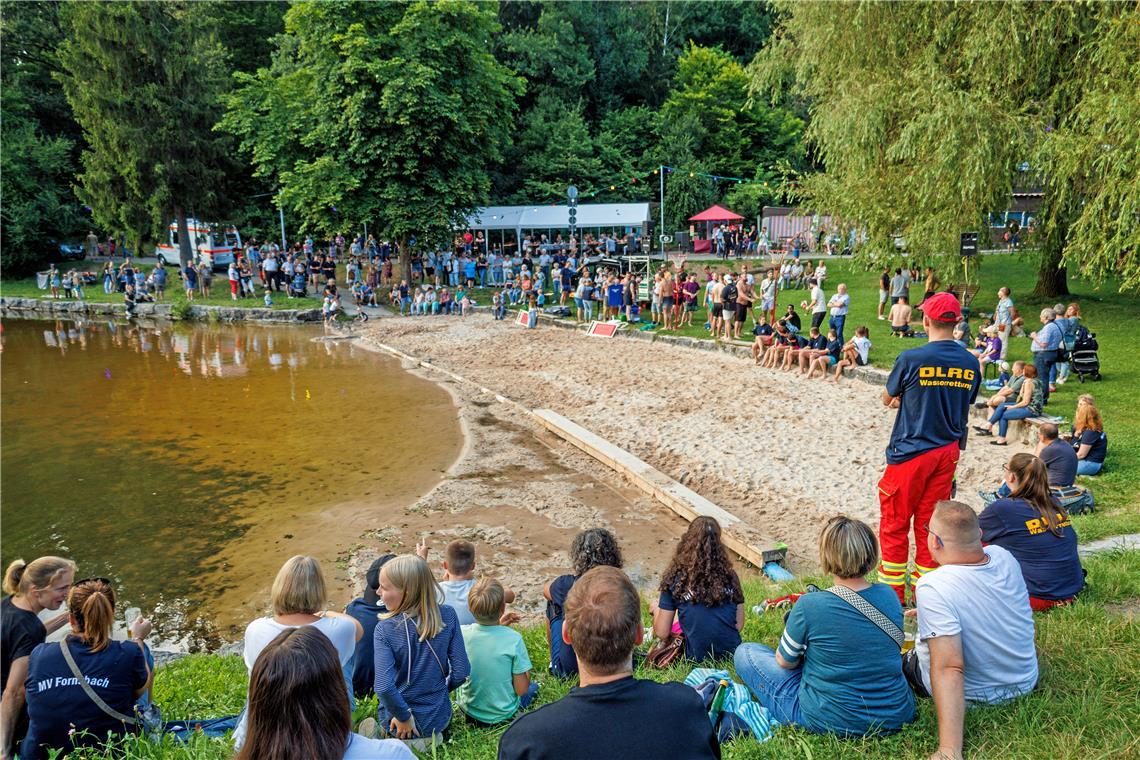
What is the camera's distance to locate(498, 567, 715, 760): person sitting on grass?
6.64ft

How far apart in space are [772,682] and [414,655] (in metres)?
1.81

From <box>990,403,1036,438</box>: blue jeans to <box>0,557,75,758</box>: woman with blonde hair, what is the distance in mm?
10944

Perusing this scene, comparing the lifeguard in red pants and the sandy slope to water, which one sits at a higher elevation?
the lifeguard in red pants

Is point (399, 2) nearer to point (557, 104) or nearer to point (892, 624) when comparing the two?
point (557, 104)

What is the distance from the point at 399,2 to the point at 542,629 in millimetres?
27461

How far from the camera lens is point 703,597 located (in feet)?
15.0

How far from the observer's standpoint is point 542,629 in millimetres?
6031

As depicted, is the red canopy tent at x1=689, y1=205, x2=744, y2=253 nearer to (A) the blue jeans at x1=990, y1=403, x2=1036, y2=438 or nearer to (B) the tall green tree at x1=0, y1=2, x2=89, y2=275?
(A) the blue jeans at x1=990, y1=403, x2=1036, y2=438

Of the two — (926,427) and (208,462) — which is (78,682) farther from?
(208,462)

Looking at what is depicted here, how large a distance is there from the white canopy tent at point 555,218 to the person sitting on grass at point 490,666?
93.7ft

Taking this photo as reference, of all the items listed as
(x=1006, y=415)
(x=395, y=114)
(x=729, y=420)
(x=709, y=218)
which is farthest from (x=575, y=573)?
(x=709, y=218)

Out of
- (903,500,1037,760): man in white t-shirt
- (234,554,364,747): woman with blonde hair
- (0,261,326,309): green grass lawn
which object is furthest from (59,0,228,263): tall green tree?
(903,500,1037,760): man in white t-shirt

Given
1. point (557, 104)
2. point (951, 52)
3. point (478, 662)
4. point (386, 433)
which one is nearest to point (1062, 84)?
point (951, 52)

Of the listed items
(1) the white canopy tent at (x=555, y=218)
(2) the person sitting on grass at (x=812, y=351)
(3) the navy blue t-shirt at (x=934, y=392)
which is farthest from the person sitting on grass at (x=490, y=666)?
(1) the white canopy tent at (x=555, y=218)
